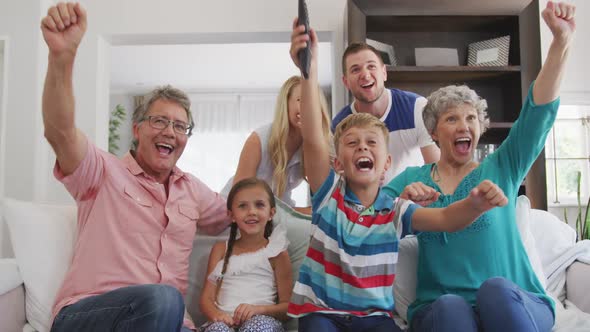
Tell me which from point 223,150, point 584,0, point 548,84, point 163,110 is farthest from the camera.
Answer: point 223,150

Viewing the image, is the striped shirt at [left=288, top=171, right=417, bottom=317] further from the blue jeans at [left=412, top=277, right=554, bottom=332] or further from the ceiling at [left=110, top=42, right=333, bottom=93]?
the ceiling at [left=110, top=42, right=333, bottom=93]

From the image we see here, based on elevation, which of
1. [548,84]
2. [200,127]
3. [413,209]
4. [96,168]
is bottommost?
[413,209]

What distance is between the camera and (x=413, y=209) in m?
1.37

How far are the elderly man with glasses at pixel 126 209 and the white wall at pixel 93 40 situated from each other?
212cm

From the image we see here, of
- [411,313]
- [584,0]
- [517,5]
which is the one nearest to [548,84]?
[411,313]

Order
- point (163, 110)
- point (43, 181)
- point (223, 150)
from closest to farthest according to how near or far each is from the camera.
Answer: point (163, 110), point (43, 181), point (223, 150)

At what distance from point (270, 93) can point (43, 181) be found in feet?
16.6

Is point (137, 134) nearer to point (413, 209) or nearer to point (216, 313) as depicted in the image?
point (216, 313)

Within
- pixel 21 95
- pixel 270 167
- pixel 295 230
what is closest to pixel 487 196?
pixel 295 230

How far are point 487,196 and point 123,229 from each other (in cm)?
103

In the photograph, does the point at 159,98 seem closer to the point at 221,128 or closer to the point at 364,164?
the point at 364,164

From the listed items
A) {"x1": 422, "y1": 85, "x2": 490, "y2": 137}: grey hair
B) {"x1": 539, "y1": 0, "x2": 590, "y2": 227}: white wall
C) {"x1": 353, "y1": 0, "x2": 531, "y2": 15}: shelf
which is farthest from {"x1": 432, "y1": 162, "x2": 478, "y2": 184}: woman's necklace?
{"x1": 539, "y1": 0, "x2": 590, "y2": 227}: white wall

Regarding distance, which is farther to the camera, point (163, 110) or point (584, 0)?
point (584, 0)

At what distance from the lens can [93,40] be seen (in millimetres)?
3699
